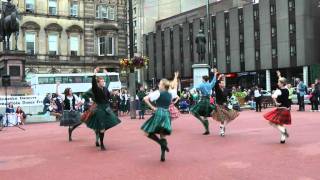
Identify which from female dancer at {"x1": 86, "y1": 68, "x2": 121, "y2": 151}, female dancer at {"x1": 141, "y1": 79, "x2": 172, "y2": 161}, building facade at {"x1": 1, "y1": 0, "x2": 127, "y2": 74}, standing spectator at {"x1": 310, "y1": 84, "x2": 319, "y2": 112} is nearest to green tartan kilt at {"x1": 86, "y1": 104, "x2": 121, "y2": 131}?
female dancer at {"x1": 86, "y1": 68, "x2": 121, "y2": 151}

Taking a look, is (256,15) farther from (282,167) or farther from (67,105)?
(282,167)

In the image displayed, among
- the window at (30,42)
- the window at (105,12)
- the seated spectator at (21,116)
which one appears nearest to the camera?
the seated spectator at (21,116)

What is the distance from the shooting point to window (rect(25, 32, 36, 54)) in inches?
2280

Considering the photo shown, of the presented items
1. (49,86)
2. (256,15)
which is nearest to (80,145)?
(49,86)

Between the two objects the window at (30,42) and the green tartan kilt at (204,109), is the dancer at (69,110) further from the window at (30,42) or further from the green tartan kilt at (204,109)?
the window at (30,42)

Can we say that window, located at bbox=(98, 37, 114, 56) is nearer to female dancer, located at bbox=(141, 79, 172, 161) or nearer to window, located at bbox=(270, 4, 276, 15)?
window, located at bbox=(270, 4, 276, 15)

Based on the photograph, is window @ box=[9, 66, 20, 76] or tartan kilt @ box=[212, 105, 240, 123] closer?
tartan kilt @ box=[212, 105, 240, 123]

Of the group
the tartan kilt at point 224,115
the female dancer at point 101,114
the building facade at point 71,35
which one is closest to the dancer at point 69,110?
the female dancer at point 101,114

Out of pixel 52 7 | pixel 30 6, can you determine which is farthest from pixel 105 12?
pixel 30 6

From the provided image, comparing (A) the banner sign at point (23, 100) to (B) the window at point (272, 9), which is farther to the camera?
(B) the window at point (272, 9)

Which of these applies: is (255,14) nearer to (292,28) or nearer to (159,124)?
(292,28)

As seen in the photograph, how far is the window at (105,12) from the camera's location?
205ft

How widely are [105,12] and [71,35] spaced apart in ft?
17.6

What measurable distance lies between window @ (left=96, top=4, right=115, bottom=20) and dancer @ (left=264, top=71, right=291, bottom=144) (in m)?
50.9
